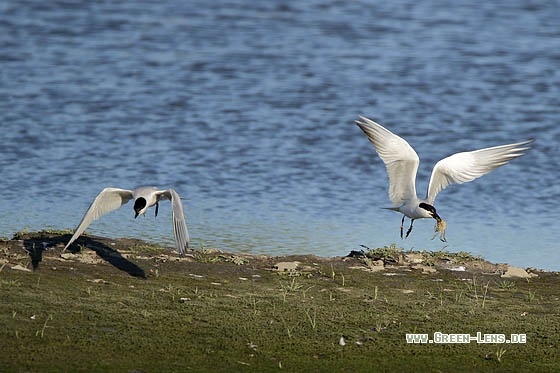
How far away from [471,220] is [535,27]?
11.3 metres

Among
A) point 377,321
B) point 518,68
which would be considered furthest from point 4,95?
point 377,321

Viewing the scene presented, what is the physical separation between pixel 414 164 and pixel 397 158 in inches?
6.6

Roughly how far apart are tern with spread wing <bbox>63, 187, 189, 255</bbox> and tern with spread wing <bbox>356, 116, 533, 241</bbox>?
6.57 feet

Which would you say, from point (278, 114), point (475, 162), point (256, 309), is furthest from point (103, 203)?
point (278, 114)

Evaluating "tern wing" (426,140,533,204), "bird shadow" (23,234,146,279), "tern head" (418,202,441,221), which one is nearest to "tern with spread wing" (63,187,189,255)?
"bird shadow" (23,234,146,279)

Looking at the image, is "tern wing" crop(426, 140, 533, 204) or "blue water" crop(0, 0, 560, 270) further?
"blue water" crop(0, 0, 560, 270)

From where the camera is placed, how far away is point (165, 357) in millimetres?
6246

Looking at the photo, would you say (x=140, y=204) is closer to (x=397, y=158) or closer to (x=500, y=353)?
(x=397, y=158)

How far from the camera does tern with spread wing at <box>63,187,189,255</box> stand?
8016 mm

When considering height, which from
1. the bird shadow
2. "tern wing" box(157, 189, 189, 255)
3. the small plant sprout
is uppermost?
"tern wing" box(157, 189, 189, 255)

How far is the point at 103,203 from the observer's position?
8.55 metres

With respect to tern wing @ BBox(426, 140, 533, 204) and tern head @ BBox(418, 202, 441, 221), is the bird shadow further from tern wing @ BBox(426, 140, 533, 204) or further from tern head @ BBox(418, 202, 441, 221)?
tern wing @ BBox(426, 140, 533, 204)

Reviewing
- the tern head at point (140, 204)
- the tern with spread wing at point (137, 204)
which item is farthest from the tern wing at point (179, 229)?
the tern head at point (140, 204)

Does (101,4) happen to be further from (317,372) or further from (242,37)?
(317,372)
